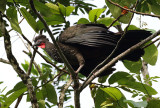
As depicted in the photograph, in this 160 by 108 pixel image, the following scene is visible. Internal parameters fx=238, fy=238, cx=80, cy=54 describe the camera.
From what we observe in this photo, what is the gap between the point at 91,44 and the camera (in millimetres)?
2846

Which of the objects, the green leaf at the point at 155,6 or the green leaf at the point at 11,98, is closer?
the green leaf at the point at 155,6

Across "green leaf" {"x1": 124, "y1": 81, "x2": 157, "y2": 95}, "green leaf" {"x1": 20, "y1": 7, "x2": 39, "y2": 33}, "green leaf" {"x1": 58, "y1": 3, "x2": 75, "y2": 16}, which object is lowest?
"green leaf" {"x1": 124, "y1": 81, "x2": 157, "y2": 95}

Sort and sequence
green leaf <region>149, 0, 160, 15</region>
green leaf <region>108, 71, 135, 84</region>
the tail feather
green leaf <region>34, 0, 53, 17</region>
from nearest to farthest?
green leaf <region>34, 0, 53, 17</region>, green leaf <region>149, 0, 160, 15</region>, green leaf <region>108, 71, 135, 84</region>, the tail feather

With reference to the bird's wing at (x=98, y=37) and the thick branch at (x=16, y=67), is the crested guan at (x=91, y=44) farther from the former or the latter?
the thick branch at (x=16, y=67)

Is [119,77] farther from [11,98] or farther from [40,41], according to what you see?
[40,41]

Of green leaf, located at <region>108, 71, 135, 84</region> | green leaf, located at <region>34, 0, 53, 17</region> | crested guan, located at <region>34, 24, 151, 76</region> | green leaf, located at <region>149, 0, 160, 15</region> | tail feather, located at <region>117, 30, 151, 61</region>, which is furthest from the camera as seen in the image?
crested guan, located at <region>34, 24, 151, 76</region>

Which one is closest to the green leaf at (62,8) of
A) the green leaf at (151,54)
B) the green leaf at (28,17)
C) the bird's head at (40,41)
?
the green leaf at (28,17)

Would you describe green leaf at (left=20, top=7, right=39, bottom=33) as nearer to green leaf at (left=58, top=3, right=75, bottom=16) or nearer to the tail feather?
green leaf at (left=58, top=3, right=75, bottom=16)

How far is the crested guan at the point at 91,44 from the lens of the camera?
9.18ft

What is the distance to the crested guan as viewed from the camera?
9.18 ft

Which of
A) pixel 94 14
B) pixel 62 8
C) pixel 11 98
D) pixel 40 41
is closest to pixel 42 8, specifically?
pixel 62 8

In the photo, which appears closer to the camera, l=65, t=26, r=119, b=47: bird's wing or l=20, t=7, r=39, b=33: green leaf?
l=20, t=7, r=39, b=33: green leaf

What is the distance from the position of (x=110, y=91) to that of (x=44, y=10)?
0.89 metres

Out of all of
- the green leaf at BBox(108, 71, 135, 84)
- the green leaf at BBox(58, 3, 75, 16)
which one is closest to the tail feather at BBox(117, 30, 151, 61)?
the green leaf at BBox(108, 71, 135, 84)
